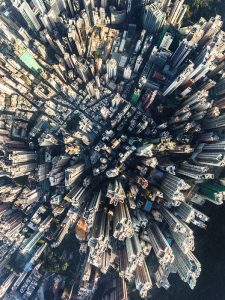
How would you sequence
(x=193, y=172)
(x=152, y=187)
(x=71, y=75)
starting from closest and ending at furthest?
1. (x=193, y=172)
2. (x=152, y=187)
3. (x=71, y=75)

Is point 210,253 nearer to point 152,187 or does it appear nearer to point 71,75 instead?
point 152,187

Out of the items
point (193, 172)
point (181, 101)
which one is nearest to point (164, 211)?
point (193, 172)

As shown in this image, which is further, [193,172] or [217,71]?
[217,71]

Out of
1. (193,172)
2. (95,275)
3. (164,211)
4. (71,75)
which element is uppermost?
(71,75)

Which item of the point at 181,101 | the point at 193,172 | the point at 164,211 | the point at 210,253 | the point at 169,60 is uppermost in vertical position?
the point at 169,60

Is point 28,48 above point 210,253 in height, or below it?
above

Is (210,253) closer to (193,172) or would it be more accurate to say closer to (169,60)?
(193,172)

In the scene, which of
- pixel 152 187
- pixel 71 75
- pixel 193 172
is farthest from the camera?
pixel 71 75

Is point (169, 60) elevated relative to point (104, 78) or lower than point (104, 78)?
elevated

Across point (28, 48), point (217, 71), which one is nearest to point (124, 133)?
point (217, 71)
